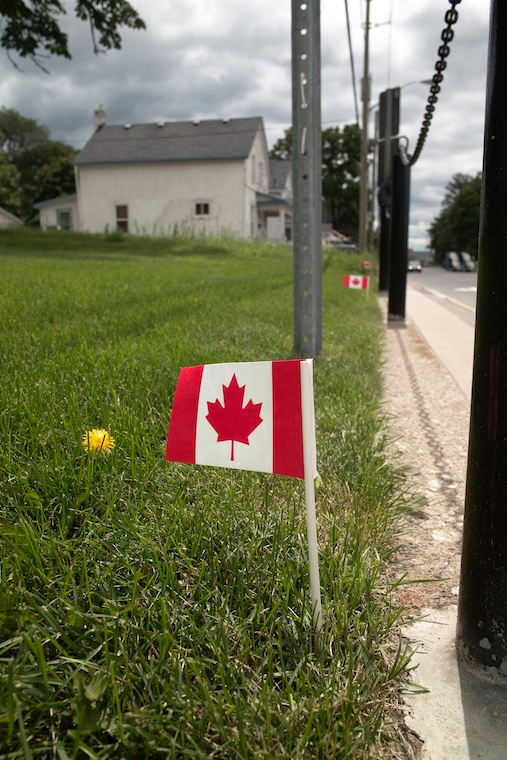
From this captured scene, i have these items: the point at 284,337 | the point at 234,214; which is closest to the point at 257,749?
the point at 284,337

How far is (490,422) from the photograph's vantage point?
6.01ft

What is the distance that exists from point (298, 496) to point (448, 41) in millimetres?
2779

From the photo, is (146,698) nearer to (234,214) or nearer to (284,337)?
(284,337)

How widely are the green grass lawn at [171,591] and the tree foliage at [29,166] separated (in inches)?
2926

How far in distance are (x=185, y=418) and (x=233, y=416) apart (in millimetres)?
187

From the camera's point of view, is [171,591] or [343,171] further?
[343,171]

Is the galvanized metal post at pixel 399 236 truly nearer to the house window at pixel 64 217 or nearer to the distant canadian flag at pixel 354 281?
the distant canadian flag at pixel 354 281

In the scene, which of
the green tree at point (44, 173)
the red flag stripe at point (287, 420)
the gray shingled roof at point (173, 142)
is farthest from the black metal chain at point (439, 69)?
the green tree at point (44, 173)

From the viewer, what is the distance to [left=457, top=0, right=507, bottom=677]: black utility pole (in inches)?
67.9

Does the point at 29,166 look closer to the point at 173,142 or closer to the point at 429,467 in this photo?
the point at 173,142

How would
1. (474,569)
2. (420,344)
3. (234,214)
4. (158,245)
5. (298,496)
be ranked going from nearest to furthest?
(474,569)
(298,496)
(420,344)
(158,245)
(234,214)

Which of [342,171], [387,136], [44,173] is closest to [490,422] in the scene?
[387,136]

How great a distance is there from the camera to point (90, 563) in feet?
6.73

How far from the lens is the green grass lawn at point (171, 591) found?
153 centimetres
